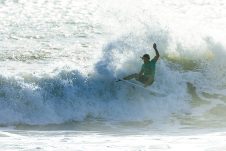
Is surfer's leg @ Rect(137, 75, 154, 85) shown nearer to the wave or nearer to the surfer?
the surfer

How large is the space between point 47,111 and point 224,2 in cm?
1984

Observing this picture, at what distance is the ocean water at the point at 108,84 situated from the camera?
1645 cm

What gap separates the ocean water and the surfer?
66 centimetres

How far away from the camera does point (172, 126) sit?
19141 mm

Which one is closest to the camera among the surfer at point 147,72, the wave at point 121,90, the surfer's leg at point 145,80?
the wave at point 121,90

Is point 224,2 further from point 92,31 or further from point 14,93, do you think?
point 14,93

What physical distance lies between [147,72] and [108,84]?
60.9 inches

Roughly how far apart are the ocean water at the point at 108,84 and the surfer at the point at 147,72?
0.66 m

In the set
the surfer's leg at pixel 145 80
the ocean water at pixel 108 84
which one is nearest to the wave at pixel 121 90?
the ocean water at pixel 108 84

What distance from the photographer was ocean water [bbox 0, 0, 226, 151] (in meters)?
16.5

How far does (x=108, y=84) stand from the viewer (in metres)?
21.2

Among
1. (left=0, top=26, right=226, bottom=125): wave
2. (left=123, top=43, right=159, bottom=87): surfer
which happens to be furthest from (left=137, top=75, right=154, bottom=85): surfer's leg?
(left=0, top=26, right=226, bottom=125): wave

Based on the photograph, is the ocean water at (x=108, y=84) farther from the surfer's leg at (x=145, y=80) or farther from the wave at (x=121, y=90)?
the surfer's leg at (x=145, y=80)

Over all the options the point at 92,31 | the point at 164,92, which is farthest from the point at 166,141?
the point at 92,31
